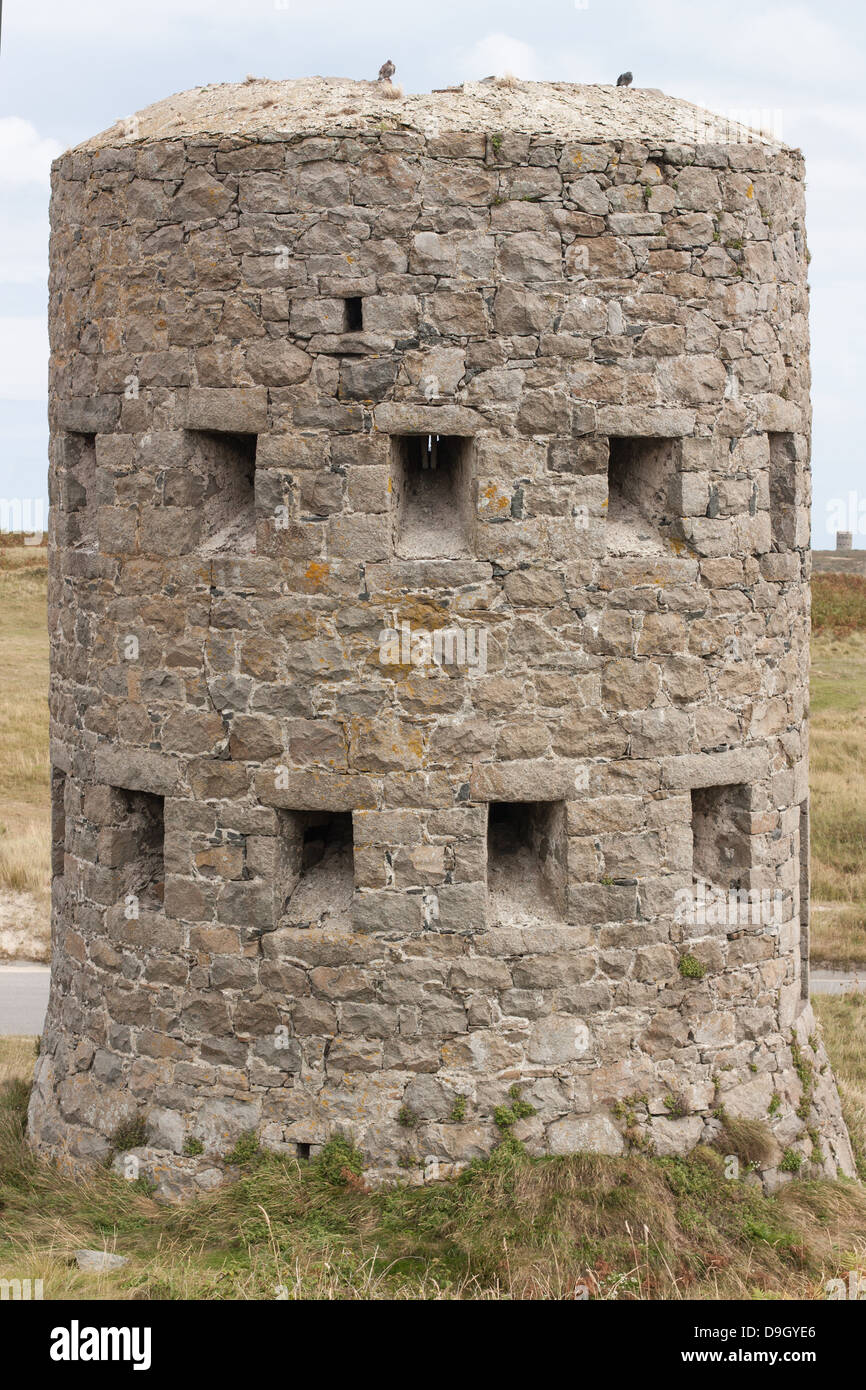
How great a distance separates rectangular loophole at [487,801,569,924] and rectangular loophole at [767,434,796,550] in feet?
7.37

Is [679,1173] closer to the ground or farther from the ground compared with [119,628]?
closer to the ground

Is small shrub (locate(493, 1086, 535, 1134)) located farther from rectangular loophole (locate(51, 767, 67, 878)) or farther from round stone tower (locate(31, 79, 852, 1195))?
rectangular loophole (locate(51, 767, 67, 878))

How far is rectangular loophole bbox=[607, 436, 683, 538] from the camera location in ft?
25.3

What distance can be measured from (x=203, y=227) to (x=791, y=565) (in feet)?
13.2

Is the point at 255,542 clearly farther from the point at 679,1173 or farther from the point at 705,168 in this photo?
the point at 679,1173

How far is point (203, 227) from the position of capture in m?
7.42

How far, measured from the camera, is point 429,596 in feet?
24.1

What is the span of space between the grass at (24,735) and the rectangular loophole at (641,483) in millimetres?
11381

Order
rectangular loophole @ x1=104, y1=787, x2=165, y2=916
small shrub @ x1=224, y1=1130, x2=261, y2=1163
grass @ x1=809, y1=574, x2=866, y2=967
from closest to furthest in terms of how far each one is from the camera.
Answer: small shrub @ x1=224, y1=1130, x2=261, y2=1163 < rectangular loophole @ x1=104, y1=787, x2=165, y2=916 < grass @ x1=809, y1=574, x2=866, y2=967

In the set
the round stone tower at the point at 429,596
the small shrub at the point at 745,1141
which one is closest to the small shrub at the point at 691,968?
the round stone tower at the point at 429,596

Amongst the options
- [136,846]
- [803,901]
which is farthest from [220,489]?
[803,901]

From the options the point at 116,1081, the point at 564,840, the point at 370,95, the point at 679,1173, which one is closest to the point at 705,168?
the point at 370,95

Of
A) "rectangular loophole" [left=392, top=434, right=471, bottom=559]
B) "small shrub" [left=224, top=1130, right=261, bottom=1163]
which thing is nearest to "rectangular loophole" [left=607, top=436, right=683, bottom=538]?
"rectangular loophole" [left=392, top=434, right=471, bottom=559]

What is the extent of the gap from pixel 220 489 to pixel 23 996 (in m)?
8.64
